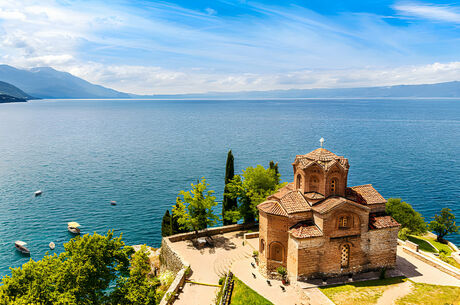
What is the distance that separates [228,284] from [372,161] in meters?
77.8

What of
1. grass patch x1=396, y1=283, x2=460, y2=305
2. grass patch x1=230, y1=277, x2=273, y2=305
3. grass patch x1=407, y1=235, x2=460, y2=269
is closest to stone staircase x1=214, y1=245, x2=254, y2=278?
grass patch x1=230, y1=277, x2=273, y2=305

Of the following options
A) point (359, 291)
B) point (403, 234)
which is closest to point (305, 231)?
point (359, 291)

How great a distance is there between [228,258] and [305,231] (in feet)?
37.4

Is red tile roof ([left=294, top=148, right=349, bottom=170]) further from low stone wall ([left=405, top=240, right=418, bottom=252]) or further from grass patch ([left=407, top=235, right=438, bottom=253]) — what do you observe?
grass patch ([left=407, top=235, right=438, bottom=253])

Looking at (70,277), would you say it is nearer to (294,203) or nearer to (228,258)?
(228,258)

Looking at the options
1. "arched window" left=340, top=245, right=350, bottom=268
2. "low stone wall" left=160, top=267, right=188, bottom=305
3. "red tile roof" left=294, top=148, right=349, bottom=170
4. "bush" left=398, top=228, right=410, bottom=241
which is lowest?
"bush" left=398, top=228, right=410, bottom=241

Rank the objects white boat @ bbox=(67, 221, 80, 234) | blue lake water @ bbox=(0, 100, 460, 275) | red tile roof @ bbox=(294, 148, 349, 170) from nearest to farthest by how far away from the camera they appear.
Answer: red tile roof @ bbox=(294, 148, 349, 170) → white boat @ bbox=(67, 221, 80, 234) → blue lake water @ bbox=(0, 100, 460, 275)

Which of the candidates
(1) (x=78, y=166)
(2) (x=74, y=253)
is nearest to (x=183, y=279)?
(2) (x=74, y=253)

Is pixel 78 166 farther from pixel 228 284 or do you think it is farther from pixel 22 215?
pixel 228 284

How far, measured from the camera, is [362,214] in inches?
1201

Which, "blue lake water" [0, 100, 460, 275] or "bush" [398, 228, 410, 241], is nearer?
"bush" [398, 228, 410, 241]

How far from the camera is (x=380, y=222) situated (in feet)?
105

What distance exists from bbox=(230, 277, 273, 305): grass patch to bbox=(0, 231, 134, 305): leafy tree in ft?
33.8

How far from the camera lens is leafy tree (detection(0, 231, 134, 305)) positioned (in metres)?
20.8
